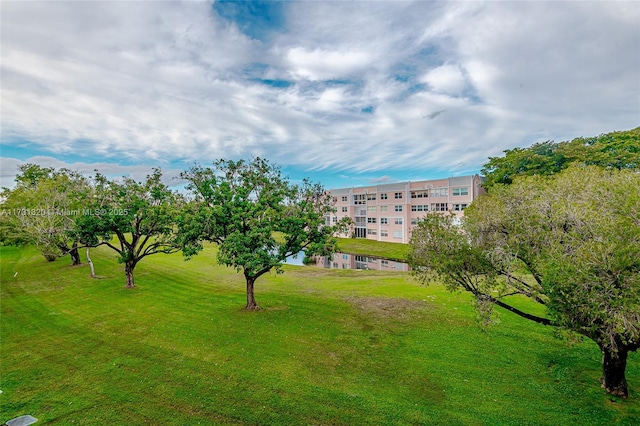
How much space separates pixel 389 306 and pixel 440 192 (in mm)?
44240

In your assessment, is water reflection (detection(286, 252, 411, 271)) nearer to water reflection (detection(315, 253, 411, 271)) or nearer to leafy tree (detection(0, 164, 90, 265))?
water reflection (detection(315, 253, 411, 271))

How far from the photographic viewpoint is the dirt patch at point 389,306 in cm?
2095

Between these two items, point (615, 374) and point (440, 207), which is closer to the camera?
point (615, 374)

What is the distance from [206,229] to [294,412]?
41.7ft

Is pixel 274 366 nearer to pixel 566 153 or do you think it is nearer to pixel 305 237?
pixel 305 237

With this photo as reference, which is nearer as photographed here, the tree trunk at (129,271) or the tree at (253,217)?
the tree at (253,217)

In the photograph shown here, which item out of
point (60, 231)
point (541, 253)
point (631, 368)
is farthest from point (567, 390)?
point (60, 231)

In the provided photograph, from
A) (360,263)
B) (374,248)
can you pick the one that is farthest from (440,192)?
(360,263)

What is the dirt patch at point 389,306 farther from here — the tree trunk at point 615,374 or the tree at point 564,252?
the tree trunk at point 615,374

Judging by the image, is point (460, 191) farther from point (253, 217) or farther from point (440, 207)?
point (253, 217)

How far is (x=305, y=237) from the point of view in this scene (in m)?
20.2

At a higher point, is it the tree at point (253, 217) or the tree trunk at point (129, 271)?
the tree at point (253, 217)

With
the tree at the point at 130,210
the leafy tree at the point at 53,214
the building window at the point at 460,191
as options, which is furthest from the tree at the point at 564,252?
the building window at the point at 460,191

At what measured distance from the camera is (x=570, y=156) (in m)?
41.7
